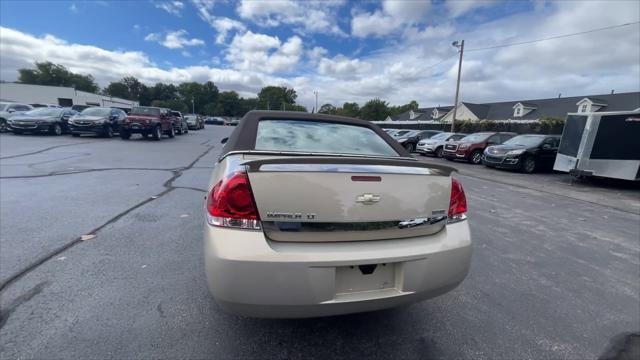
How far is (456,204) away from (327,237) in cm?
103

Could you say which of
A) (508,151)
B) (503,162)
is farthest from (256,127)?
(508,151)

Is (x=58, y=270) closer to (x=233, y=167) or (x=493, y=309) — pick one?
(x=233, y=167)

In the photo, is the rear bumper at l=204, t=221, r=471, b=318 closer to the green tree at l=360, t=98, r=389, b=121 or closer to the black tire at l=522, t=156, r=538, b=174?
the black tire at l=522, t=156, r=538, b=174

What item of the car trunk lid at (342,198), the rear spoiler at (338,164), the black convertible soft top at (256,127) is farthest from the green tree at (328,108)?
the car trunk lid at (342,198)

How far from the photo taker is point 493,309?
2.51 metres

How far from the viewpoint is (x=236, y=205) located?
1.65 metres

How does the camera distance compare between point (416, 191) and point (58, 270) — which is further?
point (58, 270)

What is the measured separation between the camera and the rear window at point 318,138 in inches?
99.3

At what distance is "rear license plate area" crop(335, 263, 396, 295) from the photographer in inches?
65.9

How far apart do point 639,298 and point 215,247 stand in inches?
154

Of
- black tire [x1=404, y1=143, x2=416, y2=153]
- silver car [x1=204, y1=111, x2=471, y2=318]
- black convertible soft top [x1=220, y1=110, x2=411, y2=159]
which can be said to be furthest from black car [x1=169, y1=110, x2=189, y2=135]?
silver car [x1=204, y1=111, x2=471, y2=318]

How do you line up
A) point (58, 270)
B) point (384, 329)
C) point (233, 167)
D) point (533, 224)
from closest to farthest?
point (233, 167) < point (384, 329) < point (58, 270) < point (533, 224)

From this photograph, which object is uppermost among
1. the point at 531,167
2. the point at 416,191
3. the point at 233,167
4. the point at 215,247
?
the point at 233,167

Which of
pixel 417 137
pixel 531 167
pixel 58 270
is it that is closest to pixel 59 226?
pixel 58 270
